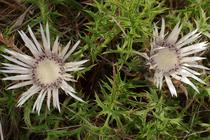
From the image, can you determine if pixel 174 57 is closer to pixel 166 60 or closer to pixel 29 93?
pixel 166 60

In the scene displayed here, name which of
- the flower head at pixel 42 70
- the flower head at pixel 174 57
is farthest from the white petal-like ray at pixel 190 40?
the flower head at pixel 42 70

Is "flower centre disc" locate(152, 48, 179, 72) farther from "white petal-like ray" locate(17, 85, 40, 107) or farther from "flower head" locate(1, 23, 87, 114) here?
"white petal-like ray" locate(17, 85, 40, 107)

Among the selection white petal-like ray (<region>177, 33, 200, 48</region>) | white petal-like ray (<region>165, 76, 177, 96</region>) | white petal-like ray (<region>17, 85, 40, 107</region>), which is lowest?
white petal-like ray (<region>165, 76, 177, 96</region>)

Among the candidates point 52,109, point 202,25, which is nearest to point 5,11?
point 52,109

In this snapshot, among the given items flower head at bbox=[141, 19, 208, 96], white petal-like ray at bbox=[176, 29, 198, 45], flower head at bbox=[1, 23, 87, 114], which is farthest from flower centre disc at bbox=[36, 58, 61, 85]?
white petal-like ray at bbox=[176, 29, 198, 45]

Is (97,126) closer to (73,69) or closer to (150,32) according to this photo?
(73,69)

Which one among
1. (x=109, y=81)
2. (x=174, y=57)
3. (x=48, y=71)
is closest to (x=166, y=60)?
(x=174, y=57)

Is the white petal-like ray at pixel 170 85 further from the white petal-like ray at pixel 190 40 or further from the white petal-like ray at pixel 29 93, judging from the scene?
the white petal-like ray at pixel 29 93
